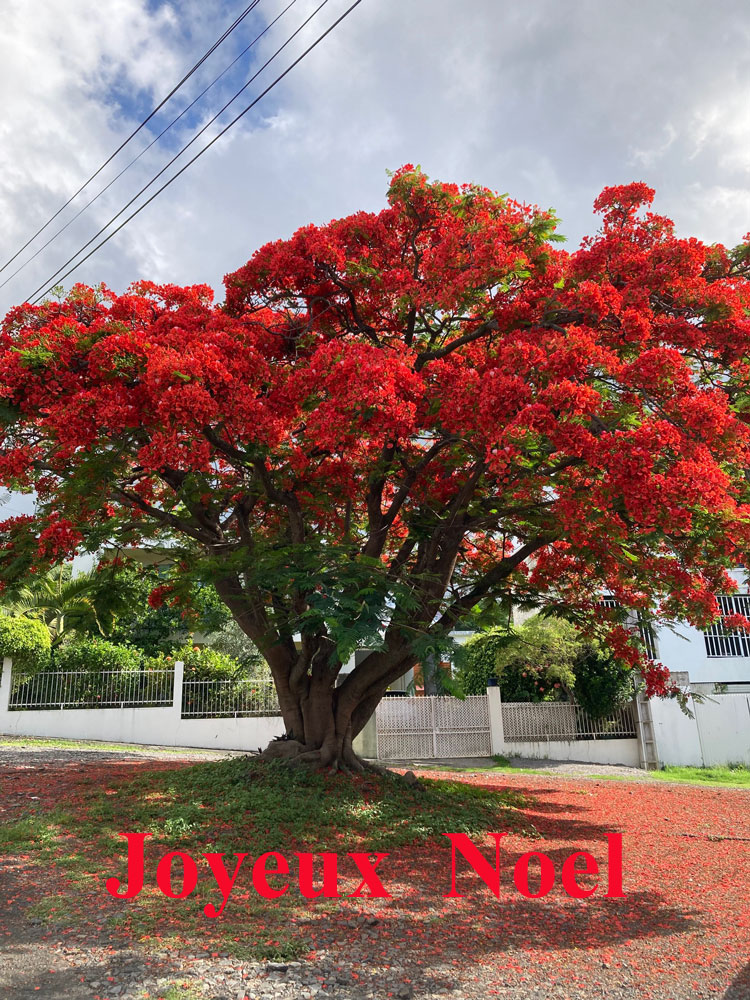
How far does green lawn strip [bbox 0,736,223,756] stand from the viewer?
48.3ft

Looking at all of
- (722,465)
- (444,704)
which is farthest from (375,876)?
(444,704)

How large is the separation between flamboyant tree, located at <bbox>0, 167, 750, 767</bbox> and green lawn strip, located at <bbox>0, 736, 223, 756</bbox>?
6468 millimetres

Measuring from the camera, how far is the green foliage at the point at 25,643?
54.4 feet

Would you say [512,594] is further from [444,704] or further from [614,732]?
[614,732]

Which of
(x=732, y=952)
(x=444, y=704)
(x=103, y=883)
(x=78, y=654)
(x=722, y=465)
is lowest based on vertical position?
(x=732, y=952)

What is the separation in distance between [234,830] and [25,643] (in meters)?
11.4

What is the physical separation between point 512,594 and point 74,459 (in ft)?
20.3

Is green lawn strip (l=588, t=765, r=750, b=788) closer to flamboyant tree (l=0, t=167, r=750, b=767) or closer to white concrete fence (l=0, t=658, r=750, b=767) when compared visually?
white concrete fence (l=0, t=658, r=750, b=767)

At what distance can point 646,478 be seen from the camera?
20.5 feet

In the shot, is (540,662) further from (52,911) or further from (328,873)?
(52,911)

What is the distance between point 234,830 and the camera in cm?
718

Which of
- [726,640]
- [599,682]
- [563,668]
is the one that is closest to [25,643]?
[563,668]

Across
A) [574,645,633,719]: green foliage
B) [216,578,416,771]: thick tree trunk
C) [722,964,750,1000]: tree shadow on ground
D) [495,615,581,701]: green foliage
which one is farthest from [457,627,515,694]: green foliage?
[722,964,750,1000]: tree shadow on ground

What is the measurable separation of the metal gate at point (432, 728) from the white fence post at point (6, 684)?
27.2 ft
